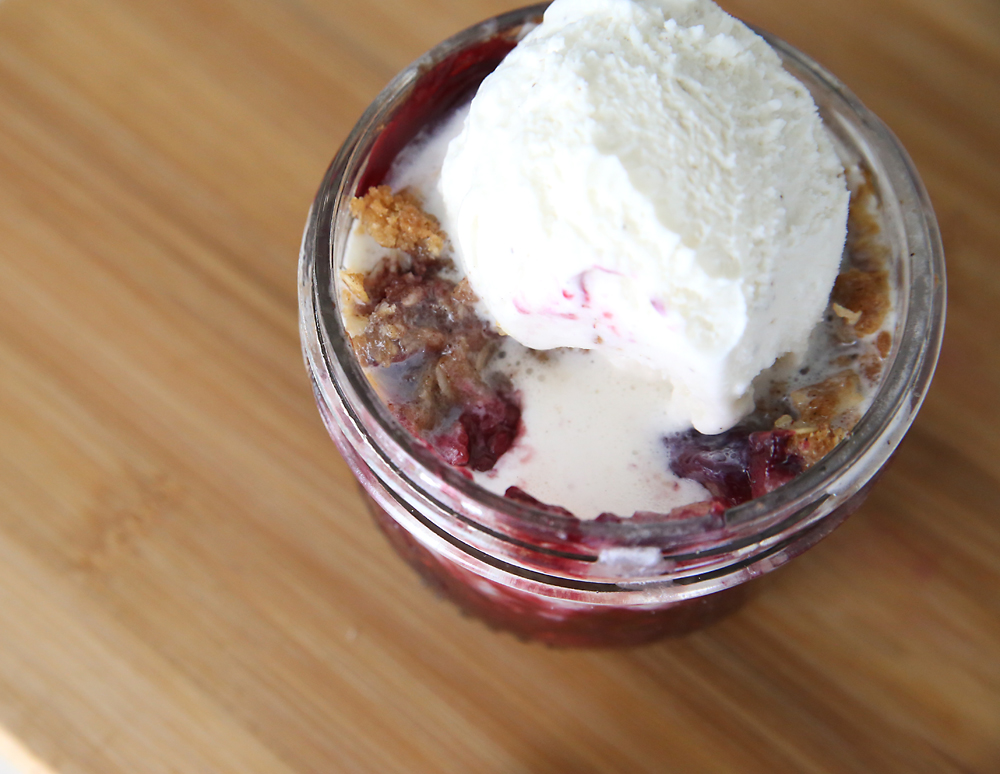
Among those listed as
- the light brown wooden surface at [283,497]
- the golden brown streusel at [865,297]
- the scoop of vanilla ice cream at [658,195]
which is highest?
the scoop of vanilla ice cream at [658,195]

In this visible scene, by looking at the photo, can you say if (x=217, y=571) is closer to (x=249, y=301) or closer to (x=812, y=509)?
(x=249, y=301)

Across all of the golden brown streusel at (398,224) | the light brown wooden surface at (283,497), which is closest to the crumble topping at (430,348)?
the golden brown streusel at (398,224)

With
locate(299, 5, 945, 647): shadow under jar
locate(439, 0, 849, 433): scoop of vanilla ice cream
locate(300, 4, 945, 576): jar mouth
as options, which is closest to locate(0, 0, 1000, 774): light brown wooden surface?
locate(299, 5, 945, 647): shadow under jar

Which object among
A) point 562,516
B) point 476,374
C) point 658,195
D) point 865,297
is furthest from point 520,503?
point 865,297

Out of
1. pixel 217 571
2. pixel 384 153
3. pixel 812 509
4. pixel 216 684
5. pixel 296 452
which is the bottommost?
pixel 216 684

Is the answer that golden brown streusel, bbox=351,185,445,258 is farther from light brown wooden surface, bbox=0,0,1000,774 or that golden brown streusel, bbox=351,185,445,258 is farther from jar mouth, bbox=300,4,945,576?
light brown wooden surface, bbox=0,0,1000,774

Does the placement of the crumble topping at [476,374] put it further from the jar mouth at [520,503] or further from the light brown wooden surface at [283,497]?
the light brown wooden surface at [283,497]

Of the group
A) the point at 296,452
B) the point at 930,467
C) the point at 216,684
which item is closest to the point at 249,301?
the point at 296,452
